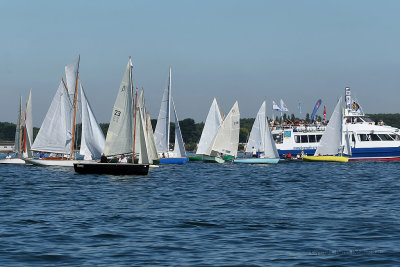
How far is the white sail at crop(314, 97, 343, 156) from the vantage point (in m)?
90.8

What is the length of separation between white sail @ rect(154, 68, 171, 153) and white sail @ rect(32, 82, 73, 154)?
18.2 metres

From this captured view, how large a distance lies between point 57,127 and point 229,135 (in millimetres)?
23532

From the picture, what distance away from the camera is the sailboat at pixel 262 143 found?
81.2 metres

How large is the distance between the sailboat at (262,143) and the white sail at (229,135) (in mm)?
1816

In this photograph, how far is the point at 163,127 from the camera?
86125mm

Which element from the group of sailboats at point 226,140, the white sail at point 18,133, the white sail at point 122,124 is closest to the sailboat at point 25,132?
the white sail at point 18,133

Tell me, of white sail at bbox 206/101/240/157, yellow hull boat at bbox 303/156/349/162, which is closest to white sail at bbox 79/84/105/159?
white sail at bbox 206/101/240/157

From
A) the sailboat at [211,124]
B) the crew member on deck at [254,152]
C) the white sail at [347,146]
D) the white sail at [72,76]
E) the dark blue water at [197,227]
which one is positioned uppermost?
the white sail at [72,76]

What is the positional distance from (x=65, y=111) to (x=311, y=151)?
45.1 meters

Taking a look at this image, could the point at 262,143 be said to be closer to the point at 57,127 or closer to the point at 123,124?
the point at 57,127

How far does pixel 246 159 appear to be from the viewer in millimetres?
81188

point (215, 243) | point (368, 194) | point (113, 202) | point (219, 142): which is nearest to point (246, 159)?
point (219, 142)

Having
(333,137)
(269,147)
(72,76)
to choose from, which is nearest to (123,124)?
(72,76)

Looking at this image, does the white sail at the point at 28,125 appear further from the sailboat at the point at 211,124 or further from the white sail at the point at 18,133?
the sailboat at the point at 211,124
